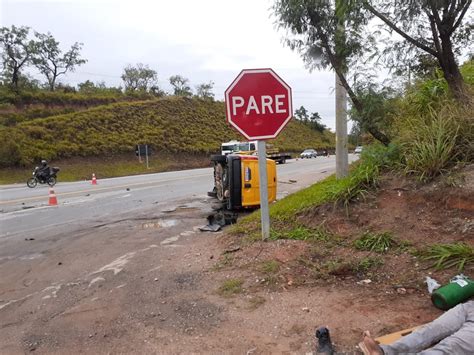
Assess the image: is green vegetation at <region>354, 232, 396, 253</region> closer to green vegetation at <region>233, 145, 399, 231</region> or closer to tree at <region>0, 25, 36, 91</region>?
green vegetation at <region>233, 145, 399, 231</region>

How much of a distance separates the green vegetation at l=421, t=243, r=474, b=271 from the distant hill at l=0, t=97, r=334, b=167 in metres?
33.5

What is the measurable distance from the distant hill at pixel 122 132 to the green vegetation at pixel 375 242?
1289 inches

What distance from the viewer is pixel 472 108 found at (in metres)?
5.08

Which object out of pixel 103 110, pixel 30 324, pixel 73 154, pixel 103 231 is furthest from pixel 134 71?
pixel 30 324

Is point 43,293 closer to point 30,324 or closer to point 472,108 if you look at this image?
point 30,324

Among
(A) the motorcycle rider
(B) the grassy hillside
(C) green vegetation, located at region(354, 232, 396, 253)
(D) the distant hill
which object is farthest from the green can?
(B) the grassy hillside

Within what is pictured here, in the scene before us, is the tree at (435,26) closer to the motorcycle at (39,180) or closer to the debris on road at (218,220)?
the debris on road at (218,220)

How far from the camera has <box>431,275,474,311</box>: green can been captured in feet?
9.68

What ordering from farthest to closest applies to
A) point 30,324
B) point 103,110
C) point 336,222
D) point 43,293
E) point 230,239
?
point 103,110 → point 230,239 → point 336,222 → point 43,293 → point 30,324

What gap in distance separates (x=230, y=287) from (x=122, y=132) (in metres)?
41.1

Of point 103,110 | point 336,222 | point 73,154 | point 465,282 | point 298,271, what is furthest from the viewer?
point 103,110

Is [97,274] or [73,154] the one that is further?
[73,154]

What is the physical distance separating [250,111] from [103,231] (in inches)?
186

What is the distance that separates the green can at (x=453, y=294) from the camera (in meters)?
2.95
